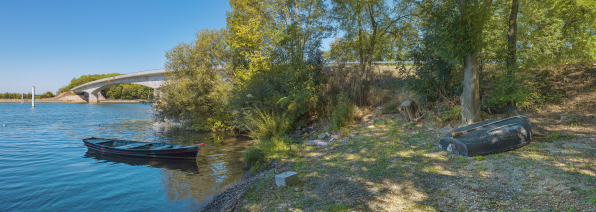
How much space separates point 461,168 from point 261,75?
12.0 metres

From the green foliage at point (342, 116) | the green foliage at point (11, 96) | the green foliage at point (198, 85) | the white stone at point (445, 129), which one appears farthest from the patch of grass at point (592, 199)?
the green foliage at point (11, 96)

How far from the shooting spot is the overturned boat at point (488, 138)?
6.11 m

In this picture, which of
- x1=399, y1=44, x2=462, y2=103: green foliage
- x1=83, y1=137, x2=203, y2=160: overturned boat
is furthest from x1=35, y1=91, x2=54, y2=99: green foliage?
x1=399, y1=44, x2=462, y2=103: green foliage

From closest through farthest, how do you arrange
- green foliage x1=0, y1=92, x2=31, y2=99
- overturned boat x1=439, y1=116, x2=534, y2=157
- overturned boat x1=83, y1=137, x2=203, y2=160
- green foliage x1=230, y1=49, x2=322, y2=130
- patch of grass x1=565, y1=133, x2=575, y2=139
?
overturned boat x1=439, y1=116, x2=534, y2=157 → patch of grass x1=565, y1=133, x2=575, y2=139 → overturned boat x1=83, y1=137, x2=203, y2=160 → green foliage x1=230, y1=49, x2=322, y2=130 → green foliage x1=0, y1=92, x2=31, y2=99

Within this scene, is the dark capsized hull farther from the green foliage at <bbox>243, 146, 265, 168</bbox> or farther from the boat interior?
the green foliage at <bbox>243, 146, 265, 168</bbox>

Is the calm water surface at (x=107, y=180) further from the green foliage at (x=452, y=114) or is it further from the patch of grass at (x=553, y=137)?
the patch of grass at (x=553, y=137)

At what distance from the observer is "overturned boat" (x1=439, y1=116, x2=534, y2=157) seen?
6105 millimetres

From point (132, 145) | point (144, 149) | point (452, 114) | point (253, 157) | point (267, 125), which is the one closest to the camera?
point (452, 114)

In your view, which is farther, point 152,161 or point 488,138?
point 152,161

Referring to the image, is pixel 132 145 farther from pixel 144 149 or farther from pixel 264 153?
pixel 264 153

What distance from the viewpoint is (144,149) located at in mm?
11703

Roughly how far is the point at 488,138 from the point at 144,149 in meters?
12.7

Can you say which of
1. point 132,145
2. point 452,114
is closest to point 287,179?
point 452,114

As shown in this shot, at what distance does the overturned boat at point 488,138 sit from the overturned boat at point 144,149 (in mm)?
9293
